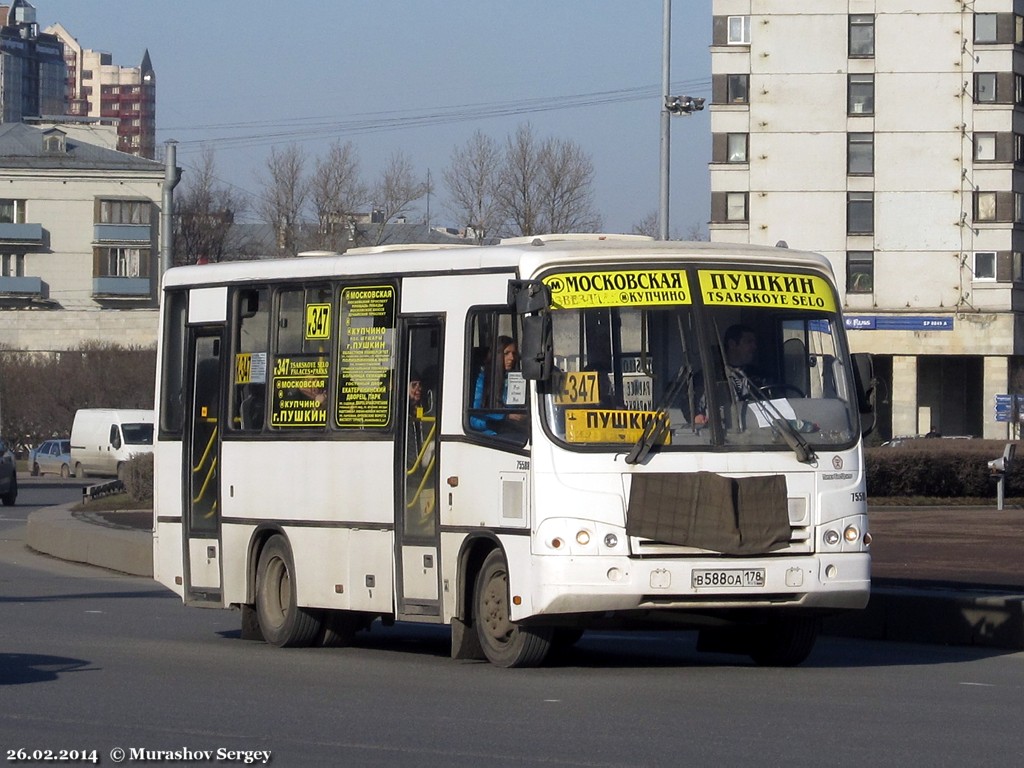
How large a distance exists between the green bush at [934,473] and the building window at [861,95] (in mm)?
41014

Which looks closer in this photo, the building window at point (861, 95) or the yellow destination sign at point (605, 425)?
the yellow destination sign at point (605, 425)

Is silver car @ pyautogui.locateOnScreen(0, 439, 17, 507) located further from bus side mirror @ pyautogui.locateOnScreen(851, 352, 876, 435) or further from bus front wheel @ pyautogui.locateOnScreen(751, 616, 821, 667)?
bus side mirror @ pyautogui.locateOnScreen(851, 352, 876, 435)

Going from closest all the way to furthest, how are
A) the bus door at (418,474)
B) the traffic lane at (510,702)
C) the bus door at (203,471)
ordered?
1. the traffic lane at (510,702)
2. the bus door at (418,474)
3. the bus door at (203,471)

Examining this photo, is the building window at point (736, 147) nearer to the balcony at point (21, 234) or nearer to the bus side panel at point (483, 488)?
the balcony at point (21, 234)

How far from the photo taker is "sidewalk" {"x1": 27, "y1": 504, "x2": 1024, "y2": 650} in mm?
14742

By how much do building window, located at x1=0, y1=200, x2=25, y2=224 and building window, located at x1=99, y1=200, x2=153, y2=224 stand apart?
4.46 m

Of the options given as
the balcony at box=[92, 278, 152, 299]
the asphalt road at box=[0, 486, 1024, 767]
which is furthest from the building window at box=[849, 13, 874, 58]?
the asphalt road at box=[0, 486, 1024, 767]

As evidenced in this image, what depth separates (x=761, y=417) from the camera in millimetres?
12172

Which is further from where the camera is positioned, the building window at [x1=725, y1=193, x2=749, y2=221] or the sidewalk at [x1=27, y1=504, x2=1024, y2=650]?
Answer: the building window at [x1=725, y1=193, x2=749, y2=221]

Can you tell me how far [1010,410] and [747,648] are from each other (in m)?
56.3

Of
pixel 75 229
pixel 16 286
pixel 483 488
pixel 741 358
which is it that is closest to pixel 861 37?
pixel 75 229

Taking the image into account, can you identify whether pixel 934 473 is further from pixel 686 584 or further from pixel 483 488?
pixel 686 584

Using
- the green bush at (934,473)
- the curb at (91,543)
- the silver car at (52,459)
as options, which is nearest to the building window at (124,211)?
the silver car at (52,459)

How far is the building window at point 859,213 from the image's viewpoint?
77.5 m
